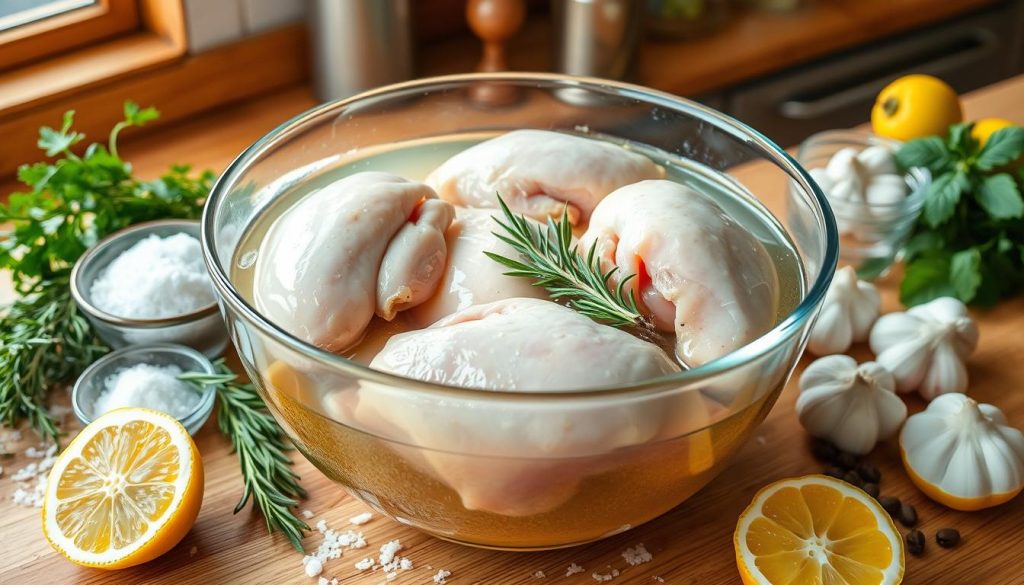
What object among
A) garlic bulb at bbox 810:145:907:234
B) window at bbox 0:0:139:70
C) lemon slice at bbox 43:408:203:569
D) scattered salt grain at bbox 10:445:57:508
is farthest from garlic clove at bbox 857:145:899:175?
window at bbox 0:0:139:70

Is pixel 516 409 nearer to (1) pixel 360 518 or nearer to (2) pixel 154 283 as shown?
(1) pixel 360 518

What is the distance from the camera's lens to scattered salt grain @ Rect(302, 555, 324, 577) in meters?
0.94

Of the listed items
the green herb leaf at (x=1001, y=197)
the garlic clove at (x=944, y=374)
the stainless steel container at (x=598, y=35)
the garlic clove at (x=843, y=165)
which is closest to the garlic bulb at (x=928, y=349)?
the garlic clove at (x=944, y=374)

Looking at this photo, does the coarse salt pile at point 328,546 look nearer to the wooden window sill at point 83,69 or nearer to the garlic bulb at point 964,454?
the garlic bulb at point 964,454

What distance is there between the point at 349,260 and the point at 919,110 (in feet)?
2.98

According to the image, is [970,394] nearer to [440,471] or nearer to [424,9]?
[440,471]

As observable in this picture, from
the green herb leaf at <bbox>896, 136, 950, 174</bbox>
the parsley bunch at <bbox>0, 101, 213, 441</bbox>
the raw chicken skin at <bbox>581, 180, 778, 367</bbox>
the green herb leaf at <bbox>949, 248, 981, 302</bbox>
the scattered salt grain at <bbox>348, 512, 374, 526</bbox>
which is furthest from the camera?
the green herb leaf at <bbox>896, 136, 950, 174</bbox>

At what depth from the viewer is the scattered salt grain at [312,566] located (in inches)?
36.9

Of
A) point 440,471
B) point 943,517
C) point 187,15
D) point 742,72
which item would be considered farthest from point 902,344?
point 187,15

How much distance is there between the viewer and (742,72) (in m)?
2.11

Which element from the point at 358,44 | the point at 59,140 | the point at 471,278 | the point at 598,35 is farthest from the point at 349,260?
the point at 598,35

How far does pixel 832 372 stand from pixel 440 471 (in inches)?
18.5

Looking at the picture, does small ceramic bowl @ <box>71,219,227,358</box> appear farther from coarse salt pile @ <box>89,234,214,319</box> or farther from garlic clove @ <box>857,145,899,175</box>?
garlic clove @ <box>857,145,899,175</box>

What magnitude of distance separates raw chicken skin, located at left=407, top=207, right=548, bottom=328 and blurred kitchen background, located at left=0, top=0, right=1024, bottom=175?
36.3 inches
